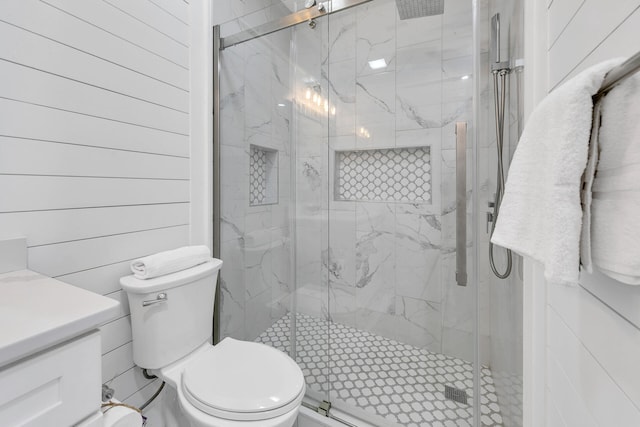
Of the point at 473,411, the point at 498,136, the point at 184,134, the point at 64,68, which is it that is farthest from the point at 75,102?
the point at 473,411

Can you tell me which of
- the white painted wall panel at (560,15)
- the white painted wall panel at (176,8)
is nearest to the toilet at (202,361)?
the white painted wall panel at (176,8)

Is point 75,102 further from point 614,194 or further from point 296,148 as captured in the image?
point 614,194

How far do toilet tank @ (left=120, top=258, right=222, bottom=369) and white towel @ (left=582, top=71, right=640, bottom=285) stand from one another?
127 cm

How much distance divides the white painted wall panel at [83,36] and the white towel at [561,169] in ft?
4.69

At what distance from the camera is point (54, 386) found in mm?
527

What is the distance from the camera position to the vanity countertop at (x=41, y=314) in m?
0.48

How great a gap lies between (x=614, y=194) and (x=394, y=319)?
1693mm

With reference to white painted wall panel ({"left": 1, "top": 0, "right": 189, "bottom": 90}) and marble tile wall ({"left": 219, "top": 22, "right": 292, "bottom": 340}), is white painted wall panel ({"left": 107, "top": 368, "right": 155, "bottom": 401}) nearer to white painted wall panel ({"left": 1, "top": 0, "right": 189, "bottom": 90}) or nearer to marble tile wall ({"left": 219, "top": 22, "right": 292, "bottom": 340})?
marble tile wall ({"left": 219, "top": 22, "right": 292, "bottom": 340})

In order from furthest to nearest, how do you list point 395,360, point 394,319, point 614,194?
1. point 394,319
2. point 395,360
3. point 614,194

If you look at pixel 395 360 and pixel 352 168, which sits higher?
pixel 352 168

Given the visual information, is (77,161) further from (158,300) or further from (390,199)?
(390,199)

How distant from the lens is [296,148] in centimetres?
176

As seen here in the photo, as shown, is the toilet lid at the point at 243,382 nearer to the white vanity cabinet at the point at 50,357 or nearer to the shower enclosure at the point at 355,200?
the white vanity cabinet at the point at 50,357

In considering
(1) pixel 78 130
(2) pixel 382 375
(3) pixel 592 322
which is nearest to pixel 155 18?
(1) pixel 78 130
